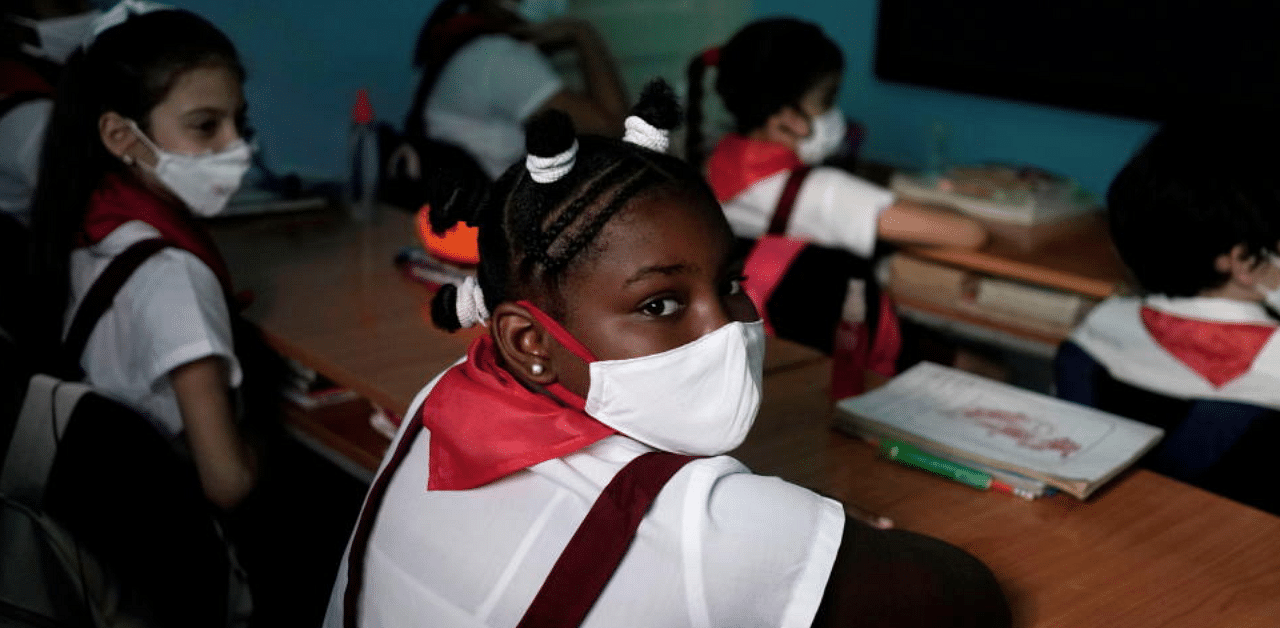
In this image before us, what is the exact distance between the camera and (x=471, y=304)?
108cm

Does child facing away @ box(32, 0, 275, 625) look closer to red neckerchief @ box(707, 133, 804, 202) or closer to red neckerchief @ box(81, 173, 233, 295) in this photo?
red neckerchief @ box(81, 173, 233, 295)

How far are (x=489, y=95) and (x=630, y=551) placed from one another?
101 inches

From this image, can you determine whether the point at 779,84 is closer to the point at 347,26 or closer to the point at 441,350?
the point at 441,350

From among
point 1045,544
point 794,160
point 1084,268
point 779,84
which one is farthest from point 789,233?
point 1045,544

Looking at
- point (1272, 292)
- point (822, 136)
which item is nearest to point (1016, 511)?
point (1272, 292)

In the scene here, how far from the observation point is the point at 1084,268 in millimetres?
2447

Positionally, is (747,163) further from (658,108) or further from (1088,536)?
(658,108)

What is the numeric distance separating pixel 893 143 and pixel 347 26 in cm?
169

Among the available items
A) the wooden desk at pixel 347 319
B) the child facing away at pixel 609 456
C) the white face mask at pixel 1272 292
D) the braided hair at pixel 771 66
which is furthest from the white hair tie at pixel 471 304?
the braided hair at pixel 771 66

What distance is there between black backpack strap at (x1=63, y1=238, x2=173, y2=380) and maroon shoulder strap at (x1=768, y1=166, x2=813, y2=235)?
130cm

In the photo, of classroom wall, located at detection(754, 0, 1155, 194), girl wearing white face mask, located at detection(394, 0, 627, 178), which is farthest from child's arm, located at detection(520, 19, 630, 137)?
classroom wall, located at detection(754, 0, 1155, 194)

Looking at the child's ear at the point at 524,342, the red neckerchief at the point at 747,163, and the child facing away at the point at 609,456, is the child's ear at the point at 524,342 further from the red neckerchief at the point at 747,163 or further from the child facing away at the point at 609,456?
the red neckerchief at the point at 747,163

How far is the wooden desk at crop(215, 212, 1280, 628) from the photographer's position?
3.75 ft

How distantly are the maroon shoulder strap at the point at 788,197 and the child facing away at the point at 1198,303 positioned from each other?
0.78 meters
